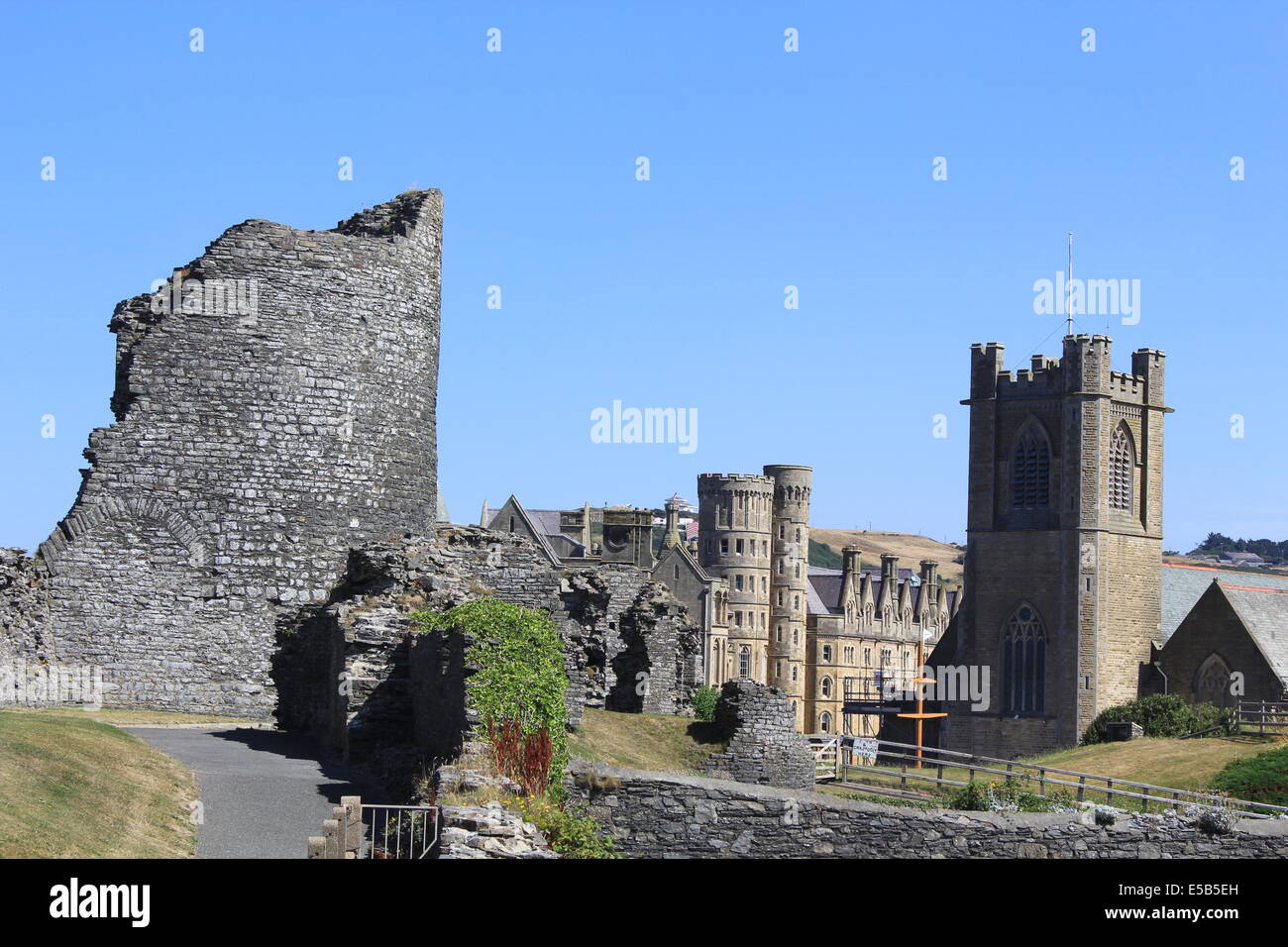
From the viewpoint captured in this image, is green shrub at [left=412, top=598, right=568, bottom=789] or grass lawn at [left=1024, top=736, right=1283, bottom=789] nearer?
green shrub at [left=412, top=598, right=568, bottom=789]

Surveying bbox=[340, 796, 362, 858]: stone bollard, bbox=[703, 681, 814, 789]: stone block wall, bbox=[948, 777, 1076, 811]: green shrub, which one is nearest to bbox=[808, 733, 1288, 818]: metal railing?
bbox=[703, 681, 814, 789]: stone block wall

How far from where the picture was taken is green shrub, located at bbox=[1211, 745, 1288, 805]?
37.1m

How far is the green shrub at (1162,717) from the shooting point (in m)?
56.9

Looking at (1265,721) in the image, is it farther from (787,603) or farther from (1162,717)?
(787,603)

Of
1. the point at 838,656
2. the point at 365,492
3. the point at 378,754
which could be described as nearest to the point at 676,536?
the point at 838,656

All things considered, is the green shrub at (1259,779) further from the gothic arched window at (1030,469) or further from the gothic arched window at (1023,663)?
the gothic arched window at (1030,469)

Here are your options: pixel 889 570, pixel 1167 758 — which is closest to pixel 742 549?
pixel 889 570

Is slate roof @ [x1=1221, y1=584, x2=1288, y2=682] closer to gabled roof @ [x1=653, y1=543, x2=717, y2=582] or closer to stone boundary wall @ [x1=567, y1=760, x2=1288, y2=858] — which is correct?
gabled roof @ [x1=653, y1=543, x2=717, y2=582]

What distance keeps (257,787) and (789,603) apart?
105 metres

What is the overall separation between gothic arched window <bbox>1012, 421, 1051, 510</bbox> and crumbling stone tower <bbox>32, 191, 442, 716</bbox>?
182 ft

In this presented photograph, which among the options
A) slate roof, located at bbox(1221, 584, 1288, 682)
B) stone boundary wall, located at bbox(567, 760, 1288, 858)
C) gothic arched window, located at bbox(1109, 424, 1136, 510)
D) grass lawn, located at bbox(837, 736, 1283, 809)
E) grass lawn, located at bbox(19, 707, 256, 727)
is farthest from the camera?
gothic arched window, located at bbox(1109, 424, 1136, 510)

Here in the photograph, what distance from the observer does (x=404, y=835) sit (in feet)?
55.0

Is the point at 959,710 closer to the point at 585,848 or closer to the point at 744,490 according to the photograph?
the point at 744,490
